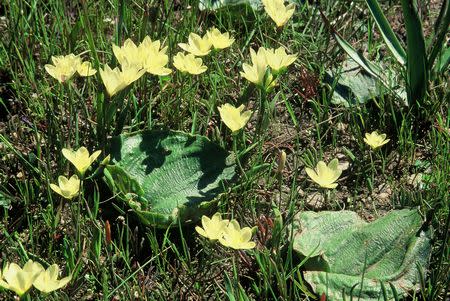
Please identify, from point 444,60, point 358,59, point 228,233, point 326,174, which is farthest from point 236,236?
point 444,60

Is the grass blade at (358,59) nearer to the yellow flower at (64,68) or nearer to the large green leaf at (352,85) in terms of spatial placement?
the large green leaf at (352,85)

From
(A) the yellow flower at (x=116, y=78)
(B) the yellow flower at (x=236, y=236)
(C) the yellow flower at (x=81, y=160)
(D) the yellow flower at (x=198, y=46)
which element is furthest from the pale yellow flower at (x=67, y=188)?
(D) the yellow flower at (x=198, y=46)

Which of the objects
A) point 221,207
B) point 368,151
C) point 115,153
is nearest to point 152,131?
point 115,153

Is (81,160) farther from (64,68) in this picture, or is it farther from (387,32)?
(387,32)

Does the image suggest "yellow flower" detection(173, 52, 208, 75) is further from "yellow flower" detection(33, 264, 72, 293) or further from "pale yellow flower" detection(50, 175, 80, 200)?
"yellow flower" detection(33, 264, 72, 293)

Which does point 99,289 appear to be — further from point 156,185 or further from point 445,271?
point 445,271

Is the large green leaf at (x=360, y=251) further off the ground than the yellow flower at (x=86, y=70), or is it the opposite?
the yellow flower at (x=86, y=70)
